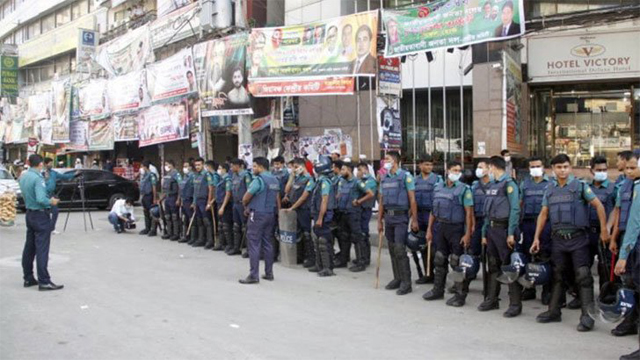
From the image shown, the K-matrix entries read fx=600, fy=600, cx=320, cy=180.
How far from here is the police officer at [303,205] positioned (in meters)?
9.95

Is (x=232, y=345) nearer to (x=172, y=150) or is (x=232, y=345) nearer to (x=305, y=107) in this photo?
(x=305, y=107)

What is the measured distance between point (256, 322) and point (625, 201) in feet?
12.9

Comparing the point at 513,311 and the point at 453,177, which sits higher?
the point at 453,177

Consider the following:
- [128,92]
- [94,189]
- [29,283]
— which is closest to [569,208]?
[29,283]

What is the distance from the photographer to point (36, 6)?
3988 centimetres

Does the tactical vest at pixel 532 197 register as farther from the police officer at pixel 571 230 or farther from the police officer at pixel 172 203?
the police officer at pixel 172 203

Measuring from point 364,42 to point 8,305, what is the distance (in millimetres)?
9718

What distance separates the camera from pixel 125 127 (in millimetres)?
23812

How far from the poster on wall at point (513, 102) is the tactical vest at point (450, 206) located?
6.86m

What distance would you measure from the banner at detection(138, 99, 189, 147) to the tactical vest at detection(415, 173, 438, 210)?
41.1 feet

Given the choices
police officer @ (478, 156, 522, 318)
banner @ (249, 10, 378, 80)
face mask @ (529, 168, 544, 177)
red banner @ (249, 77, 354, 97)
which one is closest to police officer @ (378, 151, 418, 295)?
police officer @ (478, 156, 522, 318)

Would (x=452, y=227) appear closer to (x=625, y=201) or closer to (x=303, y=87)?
(x=625, y=201)

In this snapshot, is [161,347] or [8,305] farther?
[8,305]

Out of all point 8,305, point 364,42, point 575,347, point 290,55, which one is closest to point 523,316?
point 575,347
